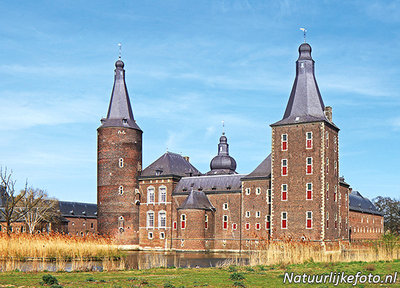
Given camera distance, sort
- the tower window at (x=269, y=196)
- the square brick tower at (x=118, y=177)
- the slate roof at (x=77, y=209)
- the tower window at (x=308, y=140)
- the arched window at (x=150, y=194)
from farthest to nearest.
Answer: the slate roof at (x=77, y=209) → the arched window at (x=150, y=194) → the square brick tower at (x=118, y=177) → the tower window at (x=269, y=196) → the tower window at (x=308, y=140)

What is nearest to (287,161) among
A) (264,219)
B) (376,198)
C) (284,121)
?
(284,121)

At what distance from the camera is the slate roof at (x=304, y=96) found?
143ft

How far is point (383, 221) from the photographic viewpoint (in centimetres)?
7825

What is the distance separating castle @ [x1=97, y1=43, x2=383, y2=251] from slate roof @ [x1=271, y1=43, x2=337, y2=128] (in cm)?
9

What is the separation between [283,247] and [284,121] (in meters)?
21.8

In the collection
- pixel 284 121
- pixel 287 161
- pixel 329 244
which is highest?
pixel 284 121

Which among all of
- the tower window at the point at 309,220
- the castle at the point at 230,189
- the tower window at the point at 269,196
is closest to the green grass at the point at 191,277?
the castle at the point at 230,189

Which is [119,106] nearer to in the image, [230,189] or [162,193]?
[162,193]

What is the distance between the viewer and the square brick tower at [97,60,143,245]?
53062 mm

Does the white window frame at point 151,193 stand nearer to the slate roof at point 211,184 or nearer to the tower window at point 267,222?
the slate roof at point 211,184

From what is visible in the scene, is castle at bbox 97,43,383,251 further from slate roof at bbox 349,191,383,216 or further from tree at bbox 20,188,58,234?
tree at bbox 20,188,58,234

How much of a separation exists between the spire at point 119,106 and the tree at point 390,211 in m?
46.9

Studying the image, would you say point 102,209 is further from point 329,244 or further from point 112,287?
point 112,287

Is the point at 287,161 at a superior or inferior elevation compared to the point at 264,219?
superior
